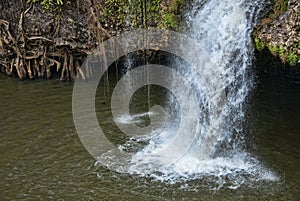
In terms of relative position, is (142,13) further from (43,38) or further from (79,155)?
(79,155)

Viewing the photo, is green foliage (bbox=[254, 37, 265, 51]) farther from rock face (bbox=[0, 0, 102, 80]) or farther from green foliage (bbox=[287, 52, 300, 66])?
rock face (bbox=[0, 0, 102, 80])

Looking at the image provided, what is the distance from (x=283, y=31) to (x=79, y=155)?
464cm

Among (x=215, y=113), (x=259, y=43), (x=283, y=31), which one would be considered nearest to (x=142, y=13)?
(x=259, y=43)

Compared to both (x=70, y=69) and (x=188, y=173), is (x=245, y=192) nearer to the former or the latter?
(x=188, y=173)

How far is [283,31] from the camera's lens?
794 centimetres

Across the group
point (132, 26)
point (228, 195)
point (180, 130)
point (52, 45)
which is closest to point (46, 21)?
point (52, 45)

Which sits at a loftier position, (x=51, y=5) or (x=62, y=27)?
(x=51, y=5)

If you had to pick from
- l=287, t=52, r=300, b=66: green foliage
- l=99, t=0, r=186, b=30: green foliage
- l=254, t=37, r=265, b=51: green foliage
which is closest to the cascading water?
l=254, t=37, r=265, b=51: green foliage

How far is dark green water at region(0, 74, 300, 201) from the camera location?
648cm

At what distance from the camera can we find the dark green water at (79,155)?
6477 millimetres

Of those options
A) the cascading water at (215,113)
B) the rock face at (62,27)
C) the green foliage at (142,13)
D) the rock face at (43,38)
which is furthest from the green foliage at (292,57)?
the rock face at (43,38)

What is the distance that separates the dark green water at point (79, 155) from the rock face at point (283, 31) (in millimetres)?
1675

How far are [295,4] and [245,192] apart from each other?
3.82 metres

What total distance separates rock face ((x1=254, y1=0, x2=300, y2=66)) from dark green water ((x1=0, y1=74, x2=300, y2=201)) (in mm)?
1675
